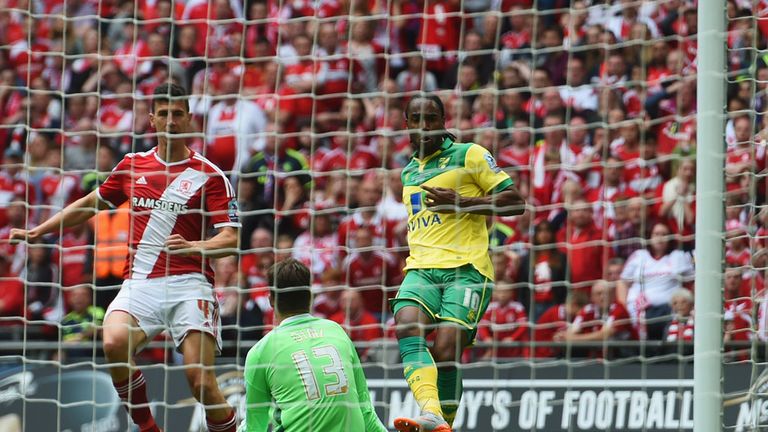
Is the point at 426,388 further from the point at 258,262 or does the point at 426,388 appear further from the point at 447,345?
the point at 258,262

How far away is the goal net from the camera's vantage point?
821 cm

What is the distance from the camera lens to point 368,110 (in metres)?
9.49

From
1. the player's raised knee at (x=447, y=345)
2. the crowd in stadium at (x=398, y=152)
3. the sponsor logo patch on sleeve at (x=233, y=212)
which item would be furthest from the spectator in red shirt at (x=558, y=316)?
the sponsor logo patch on sleeve at (x=233, y=212)

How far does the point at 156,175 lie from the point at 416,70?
3699 mm

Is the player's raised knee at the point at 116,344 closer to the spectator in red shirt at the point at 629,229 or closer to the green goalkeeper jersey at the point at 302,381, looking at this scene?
the green goalkeeper jersey at the point at 302,381

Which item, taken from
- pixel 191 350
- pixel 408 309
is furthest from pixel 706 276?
pixel 191 350

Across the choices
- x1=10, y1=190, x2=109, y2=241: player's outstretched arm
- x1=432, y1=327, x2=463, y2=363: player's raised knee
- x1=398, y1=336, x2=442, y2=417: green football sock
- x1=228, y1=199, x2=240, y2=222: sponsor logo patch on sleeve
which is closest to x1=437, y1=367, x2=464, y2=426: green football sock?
x1=432, y1=327, x2=463, y2=363: player's raised knee

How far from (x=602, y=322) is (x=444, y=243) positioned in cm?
192

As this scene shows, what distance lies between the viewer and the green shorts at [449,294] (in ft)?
20.8

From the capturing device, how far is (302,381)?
544 cm

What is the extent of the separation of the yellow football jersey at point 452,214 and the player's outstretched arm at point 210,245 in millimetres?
913

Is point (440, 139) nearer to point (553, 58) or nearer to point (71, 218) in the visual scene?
point (71, 218)

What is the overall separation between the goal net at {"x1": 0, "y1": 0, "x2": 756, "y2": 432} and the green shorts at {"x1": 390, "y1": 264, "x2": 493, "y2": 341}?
3.83 feet

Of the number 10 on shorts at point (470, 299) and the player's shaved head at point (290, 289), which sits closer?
the player's shaved head at point (290, 289)
